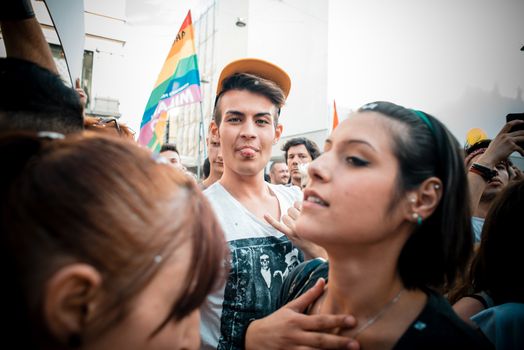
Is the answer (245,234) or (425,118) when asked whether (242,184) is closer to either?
(245,234)

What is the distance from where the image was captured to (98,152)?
0.76 metres

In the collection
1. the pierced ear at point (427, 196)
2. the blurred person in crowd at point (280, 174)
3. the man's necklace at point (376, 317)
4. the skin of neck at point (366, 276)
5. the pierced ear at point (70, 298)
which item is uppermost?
the blurred person in crowd at point (280, 174)

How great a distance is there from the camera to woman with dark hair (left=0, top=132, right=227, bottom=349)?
65 centimetres

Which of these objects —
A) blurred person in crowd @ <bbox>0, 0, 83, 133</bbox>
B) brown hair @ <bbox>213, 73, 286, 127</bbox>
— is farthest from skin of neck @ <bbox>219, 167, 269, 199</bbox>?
blurred person in crowd @ <bbox>0, 0, 83, 133</bbox>

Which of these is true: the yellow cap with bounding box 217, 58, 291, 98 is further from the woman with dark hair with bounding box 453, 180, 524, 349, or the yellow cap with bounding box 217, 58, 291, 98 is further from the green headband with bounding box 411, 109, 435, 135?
the woman with dark hair with bounding box 453, 180, 524, 349

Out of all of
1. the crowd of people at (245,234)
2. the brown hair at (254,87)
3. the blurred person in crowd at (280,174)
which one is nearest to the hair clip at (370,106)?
the crowd of people at (245,234)

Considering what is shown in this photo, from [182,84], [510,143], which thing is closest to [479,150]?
[510,143]

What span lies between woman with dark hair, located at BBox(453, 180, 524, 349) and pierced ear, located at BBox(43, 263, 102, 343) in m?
1.71

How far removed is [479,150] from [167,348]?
11.2ft

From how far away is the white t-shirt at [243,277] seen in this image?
5.49ft

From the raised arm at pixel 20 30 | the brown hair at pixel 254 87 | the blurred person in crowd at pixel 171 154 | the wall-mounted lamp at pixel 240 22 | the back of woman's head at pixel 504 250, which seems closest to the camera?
the raised arm at pixel 20 30

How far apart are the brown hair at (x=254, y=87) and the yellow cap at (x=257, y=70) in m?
0.05

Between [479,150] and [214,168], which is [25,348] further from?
[479,150]

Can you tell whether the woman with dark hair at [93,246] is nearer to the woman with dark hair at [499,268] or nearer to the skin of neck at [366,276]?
the skin of neck at [366,276]
